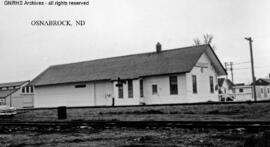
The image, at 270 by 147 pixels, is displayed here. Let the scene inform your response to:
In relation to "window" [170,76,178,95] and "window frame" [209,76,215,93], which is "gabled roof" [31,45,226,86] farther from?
"window frame" [209,76,215,93]

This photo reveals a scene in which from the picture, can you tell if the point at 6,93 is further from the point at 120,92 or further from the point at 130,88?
the point at 130,88

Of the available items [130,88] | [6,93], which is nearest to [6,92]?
[6,93]

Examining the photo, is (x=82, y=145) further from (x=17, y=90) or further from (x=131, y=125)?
(x=17, y=90)

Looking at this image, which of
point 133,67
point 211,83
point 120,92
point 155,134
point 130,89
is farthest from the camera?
point 211,83

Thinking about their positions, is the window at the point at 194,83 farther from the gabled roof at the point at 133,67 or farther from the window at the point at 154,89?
the window at the point at 154,89

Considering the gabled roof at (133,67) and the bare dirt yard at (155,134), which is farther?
the gabled roof at (133,67)

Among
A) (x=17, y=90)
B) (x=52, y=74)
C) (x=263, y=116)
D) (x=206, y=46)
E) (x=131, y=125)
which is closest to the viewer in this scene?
(x=131, y=125)

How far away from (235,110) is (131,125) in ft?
22.3

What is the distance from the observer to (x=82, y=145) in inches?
388

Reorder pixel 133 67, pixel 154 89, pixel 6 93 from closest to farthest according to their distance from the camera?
pixel 154 89
pixel 133 67
pixel 6 93

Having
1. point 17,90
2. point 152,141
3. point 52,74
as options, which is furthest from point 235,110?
point 17,90

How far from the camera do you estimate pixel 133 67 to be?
3544 centimetres

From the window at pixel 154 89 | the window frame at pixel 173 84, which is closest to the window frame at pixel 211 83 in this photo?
the window frame at pixel 173 84

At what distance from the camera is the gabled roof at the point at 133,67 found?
32.7 meters
